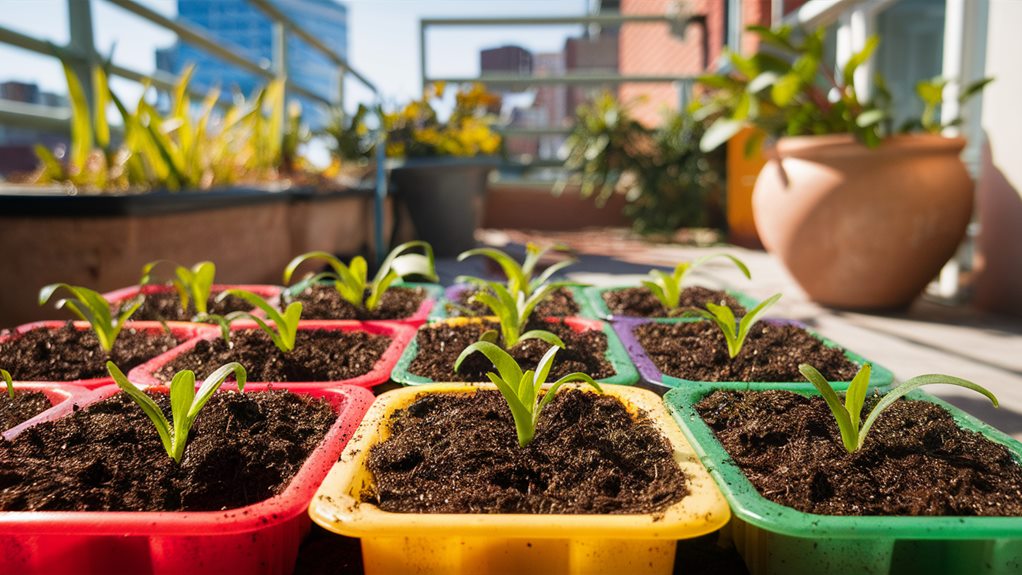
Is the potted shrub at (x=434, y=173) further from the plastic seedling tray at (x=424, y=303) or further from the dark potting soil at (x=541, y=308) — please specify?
the dark potting soil at (x=541, y=308)

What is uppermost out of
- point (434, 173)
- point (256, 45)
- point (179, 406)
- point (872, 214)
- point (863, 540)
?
point (256, 45)

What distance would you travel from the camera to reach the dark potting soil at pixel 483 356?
1.17m

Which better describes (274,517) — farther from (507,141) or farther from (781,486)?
(507,141)

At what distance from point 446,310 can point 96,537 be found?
0.92 meters

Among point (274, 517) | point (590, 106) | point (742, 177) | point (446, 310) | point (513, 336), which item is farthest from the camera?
point (590, 106)

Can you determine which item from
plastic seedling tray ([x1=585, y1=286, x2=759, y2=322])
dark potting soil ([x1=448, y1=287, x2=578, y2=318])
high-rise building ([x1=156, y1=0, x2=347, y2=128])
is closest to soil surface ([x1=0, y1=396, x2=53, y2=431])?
dark potting soil ([x1=448, y1=287, x2=578, y2=318])

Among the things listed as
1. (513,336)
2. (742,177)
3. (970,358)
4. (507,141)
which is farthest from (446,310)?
(507,141)

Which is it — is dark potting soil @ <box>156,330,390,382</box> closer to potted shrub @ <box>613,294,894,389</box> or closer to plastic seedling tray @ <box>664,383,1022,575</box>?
potted shrub @ <box>613,294,894,389</box>

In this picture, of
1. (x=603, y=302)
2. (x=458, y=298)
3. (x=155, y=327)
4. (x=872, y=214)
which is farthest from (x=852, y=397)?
(x=872, y=214)

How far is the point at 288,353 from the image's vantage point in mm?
1246

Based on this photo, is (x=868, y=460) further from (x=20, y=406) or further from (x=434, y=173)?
(x=434, y=173)

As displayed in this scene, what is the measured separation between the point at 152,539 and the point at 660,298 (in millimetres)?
1164

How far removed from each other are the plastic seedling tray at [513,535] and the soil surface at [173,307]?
1010 millimetres

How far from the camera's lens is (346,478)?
74 centimetres
